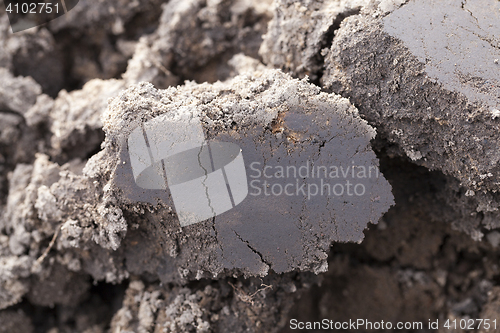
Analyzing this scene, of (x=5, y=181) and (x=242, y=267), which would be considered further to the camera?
(x=5, y=181)

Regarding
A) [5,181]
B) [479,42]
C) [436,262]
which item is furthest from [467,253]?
[5,181]

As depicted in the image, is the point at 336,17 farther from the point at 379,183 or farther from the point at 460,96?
the point at 379,183

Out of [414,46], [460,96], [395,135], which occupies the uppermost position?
[414,46]

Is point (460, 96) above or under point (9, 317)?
above

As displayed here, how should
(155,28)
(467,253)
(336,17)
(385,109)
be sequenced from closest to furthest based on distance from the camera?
(385,109)
(336,17)
(467,253)
(155,28)

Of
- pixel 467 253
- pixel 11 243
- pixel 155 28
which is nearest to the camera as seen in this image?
pixel 11 243

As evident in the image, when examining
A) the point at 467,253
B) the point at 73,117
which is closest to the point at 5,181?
the point at 73,117
